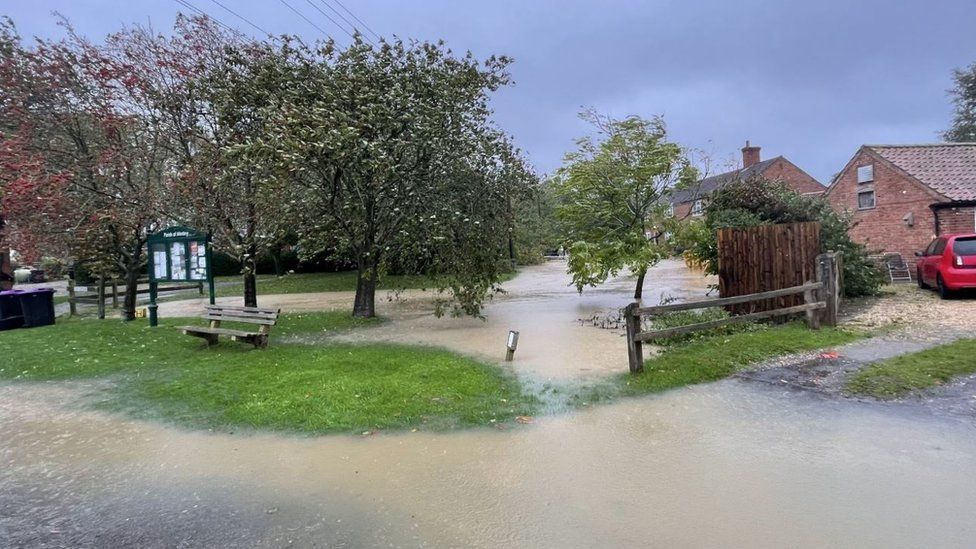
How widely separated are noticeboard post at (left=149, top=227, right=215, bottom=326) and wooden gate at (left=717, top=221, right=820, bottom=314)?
10.9 meters

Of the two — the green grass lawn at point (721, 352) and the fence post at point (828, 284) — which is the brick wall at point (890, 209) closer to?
the fence post at point (828, 284)

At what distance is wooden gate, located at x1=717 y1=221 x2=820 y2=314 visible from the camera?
411 inches

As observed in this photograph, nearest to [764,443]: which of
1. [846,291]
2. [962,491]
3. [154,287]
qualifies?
[962,491]

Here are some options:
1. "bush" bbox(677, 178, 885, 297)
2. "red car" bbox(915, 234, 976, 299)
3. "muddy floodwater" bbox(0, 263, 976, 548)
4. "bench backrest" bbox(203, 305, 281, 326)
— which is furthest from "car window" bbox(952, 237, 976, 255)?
"bench backrest" bbox(203, 305, 281, 326)

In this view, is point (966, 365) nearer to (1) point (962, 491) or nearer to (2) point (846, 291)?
(1) point (962, 491)

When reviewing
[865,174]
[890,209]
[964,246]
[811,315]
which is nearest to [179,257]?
[811,315]

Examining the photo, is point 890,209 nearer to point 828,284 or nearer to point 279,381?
point 828,284

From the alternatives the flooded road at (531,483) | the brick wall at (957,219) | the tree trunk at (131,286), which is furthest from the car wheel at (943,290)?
the tree trunk at (131,286)

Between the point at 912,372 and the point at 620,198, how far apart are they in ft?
26.9

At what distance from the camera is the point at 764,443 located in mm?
5074

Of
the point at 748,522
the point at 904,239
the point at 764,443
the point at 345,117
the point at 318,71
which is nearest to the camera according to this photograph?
the point at 748,522

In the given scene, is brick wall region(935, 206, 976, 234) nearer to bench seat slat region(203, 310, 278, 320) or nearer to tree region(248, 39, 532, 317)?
tree region(248, 39, 532, 317)

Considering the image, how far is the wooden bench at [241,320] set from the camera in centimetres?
978

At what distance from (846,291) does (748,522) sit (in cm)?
1166
